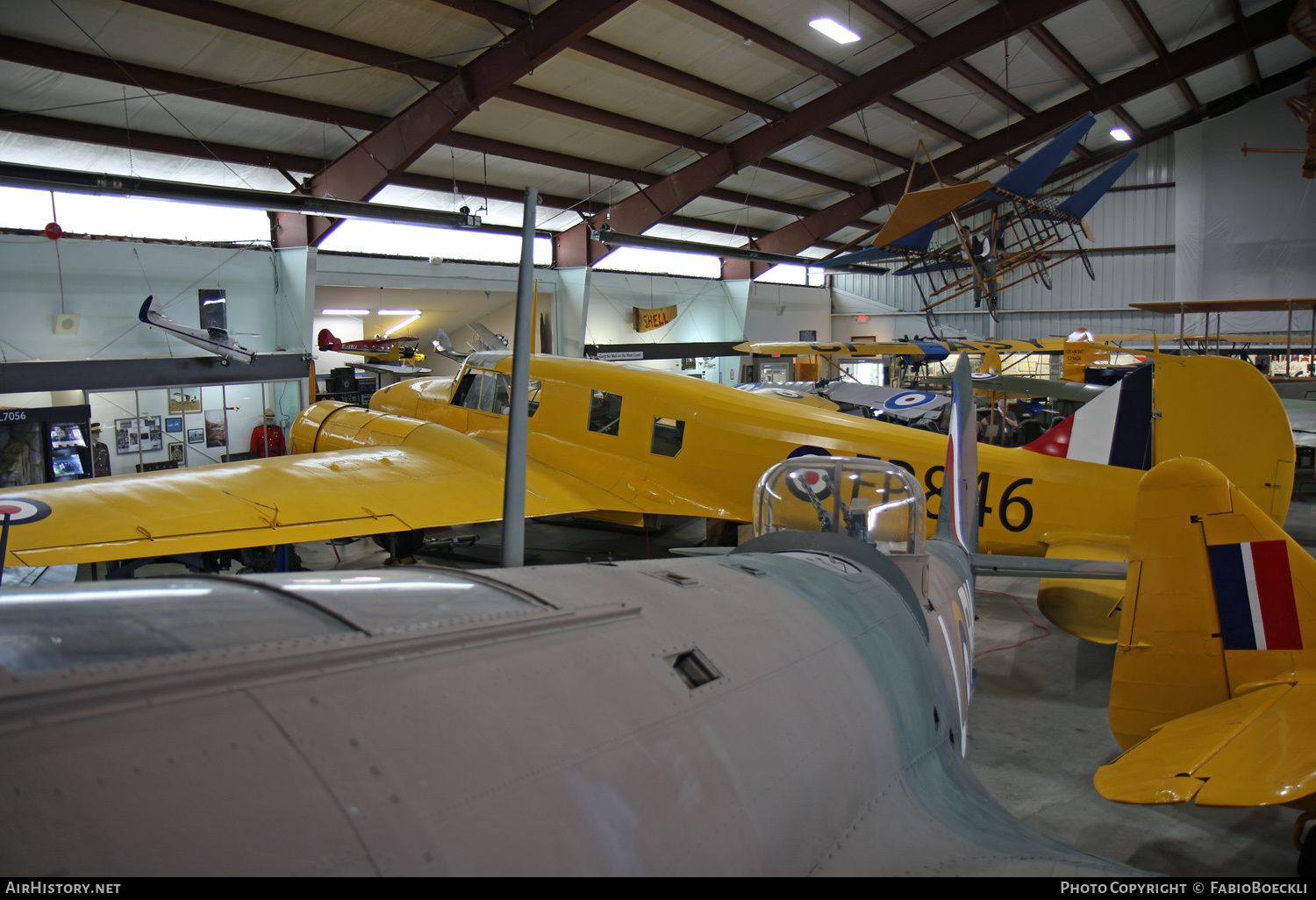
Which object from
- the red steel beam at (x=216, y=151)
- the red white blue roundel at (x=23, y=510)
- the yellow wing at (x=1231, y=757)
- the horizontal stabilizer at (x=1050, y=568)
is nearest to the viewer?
the yellow wing at (x=1231, y=757)

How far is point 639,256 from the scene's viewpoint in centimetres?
2358

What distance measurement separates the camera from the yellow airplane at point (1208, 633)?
3047 millimetres

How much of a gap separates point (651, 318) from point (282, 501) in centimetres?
1817

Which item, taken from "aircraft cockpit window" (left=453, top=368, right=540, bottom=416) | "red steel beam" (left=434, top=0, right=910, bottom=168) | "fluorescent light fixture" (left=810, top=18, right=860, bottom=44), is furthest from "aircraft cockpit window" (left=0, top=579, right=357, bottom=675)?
"fluorescent light fixture" (left=810, top=18, right=860, bottom=44)

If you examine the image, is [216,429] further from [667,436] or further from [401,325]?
[667,436]

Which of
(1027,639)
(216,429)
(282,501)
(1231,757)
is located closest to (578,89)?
(216,429)

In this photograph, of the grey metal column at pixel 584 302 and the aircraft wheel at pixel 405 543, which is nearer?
the aircraft wheel at pixel 405 543

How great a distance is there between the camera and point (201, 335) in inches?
503

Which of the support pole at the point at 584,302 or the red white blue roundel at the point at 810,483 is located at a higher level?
the support pole at the point at 584,302

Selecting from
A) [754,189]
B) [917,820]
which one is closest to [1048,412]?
[754,189]

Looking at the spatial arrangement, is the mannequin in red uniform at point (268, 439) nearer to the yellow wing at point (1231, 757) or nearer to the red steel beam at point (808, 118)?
the red steel beam at point (808, 118)

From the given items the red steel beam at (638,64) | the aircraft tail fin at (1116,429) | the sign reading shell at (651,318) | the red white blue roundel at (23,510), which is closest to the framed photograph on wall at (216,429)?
the red steel beam at (638,64)

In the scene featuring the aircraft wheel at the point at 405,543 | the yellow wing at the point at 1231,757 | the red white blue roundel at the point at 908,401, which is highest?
the red white blue roundel at the point at 908,401

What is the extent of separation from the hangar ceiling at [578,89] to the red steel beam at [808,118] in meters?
0.04
